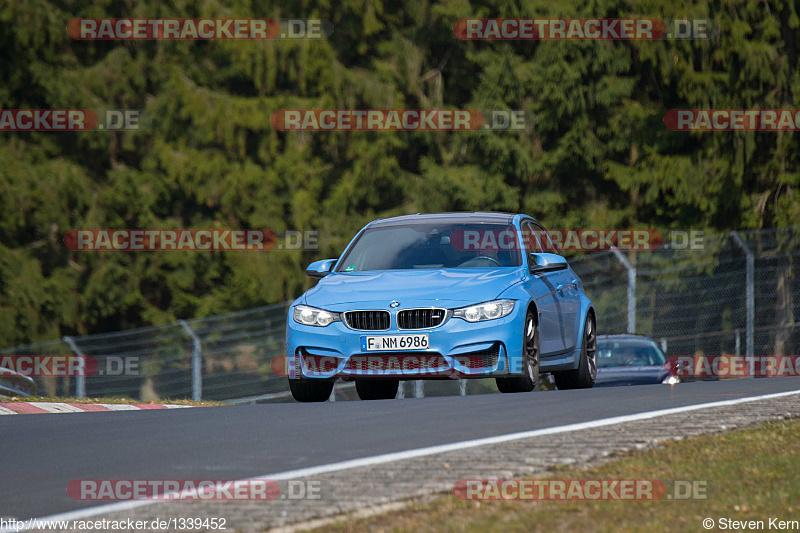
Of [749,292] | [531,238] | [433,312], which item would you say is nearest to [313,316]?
[433,312]

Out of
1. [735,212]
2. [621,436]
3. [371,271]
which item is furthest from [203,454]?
[735,212]

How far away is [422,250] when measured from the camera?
42.2ft

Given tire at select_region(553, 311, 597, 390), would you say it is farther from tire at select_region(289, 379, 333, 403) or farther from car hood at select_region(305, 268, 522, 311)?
tire at select_region(289, 379, 333, 403)

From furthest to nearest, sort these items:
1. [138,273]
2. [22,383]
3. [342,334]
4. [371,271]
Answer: [138,273], [22,383], [371,271], [342,334]

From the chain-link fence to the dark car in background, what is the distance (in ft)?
2.62

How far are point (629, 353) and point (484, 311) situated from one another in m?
8.10

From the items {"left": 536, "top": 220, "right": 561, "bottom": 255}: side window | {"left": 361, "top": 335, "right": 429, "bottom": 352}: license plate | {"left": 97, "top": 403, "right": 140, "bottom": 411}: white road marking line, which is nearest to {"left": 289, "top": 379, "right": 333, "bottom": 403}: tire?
{"left": 361, "top": 335, "right": 429, "bottom": 352}: license plate

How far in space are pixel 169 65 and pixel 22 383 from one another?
65.9 ft

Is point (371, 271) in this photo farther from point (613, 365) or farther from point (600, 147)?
point (600, 147)

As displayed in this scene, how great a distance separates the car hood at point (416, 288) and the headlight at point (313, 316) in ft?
0.17

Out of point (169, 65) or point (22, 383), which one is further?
point (169, 65)

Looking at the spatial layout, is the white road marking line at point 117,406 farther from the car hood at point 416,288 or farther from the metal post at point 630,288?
the metal post at point 630,288

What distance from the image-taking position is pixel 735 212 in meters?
32.1

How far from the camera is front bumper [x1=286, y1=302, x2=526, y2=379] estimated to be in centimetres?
1141
